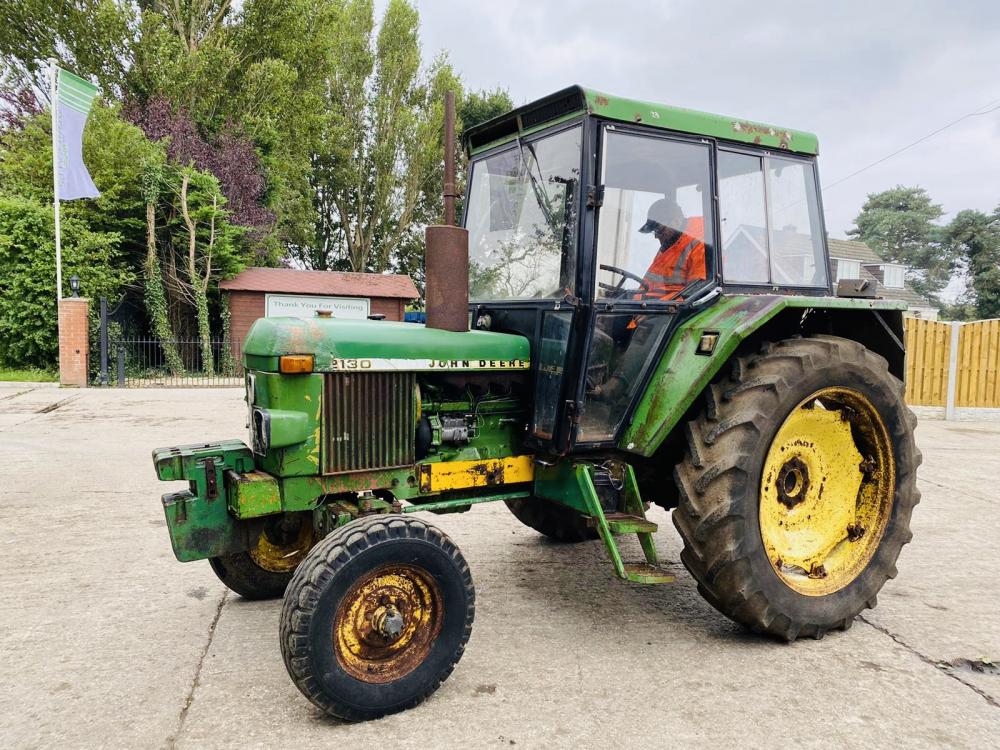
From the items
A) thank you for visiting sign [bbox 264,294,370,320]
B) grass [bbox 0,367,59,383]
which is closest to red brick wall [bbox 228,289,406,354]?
thank you for visiting sign [bbox 264,294,370,320]

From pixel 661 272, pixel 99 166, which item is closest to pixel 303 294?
pixel 99 166

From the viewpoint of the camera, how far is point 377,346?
3.10 metres

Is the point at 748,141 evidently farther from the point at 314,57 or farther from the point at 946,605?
the point at 314,57

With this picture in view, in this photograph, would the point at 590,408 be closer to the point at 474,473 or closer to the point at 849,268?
the point at 474,473

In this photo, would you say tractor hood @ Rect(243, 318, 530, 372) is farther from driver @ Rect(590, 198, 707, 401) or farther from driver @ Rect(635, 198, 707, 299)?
driver @ Rect(635, 198, 707, 299)

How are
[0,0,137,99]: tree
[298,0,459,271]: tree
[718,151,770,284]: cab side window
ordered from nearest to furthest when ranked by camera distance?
[718,151,770,284]: cab side window < [0,0,137,99]: tree < [298,0,459,271]: tree

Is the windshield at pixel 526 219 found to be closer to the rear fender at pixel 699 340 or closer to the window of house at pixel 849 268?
the rear fender at pixel 699 340

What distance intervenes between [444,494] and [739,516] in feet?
4.44

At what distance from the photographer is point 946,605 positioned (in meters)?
3.91

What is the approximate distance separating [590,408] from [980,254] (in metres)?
37.6

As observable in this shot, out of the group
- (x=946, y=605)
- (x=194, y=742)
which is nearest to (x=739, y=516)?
(x=946, y=605)

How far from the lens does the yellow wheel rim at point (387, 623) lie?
2643mm

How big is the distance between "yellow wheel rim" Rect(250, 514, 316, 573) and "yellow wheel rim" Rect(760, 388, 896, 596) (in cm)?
229

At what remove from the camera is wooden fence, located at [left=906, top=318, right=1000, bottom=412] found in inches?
505
